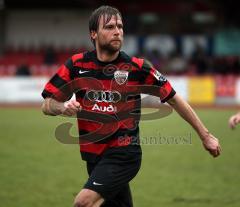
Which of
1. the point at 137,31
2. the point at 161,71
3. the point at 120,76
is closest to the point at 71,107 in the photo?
the point at 120,76

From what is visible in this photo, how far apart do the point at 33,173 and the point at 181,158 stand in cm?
335

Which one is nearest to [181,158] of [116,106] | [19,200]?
[19,200]

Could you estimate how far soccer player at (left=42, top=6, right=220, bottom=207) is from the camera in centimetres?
546

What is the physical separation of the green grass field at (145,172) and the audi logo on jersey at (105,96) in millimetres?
3048

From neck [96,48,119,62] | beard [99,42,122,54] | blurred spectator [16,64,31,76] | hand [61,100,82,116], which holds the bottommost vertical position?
blurred spectator [16,64,31,76]

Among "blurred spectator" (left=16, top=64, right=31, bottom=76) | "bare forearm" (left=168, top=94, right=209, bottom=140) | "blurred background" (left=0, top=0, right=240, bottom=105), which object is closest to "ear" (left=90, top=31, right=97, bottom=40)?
"bare forearm" (left=168, top=94, right=209, bottom=140)

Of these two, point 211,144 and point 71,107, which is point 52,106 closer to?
point 71,107

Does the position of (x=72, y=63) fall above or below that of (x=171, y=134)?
above

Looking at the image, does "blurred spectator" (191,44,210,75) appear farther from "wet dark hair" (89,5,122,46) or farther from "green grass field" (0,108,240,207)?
"wet dark hair" (89,5,122,46)

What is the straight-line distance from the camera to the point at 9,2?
36.5 m

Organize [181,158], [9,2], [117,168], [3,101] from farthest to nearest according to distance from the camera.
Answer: [9,2] < [3,101] < [181,158] < [117,168]

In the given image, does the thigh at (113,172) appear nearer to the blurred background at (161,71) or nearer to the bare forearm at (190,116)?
the bare forearm at (190,116)

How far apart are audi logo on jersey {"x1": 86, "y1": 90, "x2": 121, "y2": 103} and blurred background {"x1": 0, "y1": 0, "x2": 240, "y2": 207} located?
3.12 meters

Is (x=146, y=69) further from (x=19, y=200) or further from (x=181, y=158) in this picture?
(x=181, y=158)
